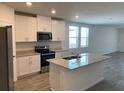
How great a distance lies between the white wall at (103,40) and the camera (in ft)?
28.4

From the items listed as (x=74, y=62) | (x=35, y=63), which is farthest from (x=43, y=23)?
(x=74, y=62)

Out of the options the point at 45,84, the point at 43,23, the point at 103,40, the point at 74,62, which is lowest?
the point at 45,84

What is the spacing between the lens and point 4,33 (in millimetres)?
2387

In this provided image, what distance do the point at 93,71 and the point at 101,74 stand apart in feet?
2.01

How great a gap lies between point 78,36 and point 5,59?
219 inches

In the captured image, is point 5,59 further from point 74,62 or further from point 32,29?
point 32,29

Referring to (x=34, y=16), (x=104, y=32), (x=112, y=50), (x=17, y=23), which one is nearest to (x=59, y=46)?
(x=34, y=16)

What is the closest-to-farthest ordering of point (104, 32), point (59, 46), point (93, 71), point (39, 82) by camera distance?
point (93, 71)
point (39, 82)
point (59, 46)
point (104, 32)

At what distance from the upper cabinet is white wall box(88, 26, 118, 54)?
4047mm

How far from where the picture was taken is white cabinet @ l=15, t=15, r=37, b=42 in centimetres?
428

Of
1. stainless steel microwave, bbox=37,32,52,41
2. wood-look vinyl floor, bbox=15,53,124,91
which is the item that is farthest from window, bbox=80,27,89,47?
wood-look vinyl floor, bbox=15,53,124,91

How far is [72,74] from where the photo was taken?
115 inches

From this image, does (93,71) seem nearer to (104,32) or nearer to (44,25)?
(44,25)

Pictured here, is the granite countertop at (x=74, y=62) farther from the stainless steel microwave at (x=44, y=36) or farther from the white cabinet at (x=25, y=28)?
the stainless steel microwave at (x=44, y=36)
